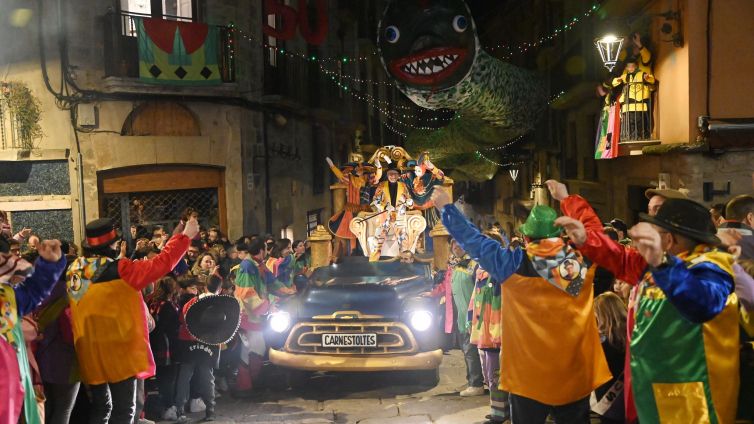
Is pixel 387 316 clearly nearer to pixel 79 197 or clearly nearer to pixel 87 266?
pixel 87 266

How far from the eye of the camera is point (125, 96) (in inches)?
637

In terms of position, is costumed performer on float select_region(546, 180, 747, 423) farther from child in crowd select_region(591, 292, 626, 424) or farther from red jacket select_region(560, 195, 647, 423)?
child in crowd select_region(591, 292, 626, 424)

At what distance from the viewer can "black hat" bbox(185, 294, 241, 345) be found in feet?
26.2

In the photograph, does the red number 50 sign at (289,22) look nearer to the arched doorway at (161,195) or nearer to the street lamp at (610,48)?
the arched doorway at (161,195)

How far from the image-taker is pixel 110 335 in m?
6.10

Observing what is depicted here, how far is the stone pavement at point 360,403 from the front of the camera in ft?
26.7


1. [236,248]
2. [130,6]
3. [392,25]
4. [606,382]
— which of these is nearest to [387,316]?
[236,248]

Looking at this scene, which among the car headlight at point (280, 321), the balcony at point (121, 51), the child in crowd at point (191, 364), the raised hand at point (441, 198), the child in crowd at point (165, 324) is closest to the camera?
the raised hand at point (441, 198)

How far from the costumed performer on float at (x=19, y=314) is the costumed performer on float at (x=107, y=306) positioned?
2.68ft

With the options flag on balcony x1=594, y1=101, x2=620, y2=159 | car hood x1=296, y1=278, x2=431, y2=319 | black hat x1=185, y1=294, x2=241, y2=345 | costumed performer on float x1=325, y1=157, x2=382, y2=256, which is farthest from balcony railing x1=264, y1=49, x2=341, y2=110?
black hat x1=185, y1=294, x2=241, y2=345

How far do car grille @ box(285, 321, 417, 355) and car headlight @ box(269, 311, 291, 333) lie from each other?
203mm

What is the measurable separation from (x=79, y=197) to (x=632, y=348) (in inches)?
522

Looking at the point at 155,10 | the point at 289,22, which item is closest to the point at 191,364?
the point at 155,10

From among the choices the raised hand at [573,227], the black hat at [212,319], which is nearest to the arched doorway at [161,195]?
the black hat at [212,319]
